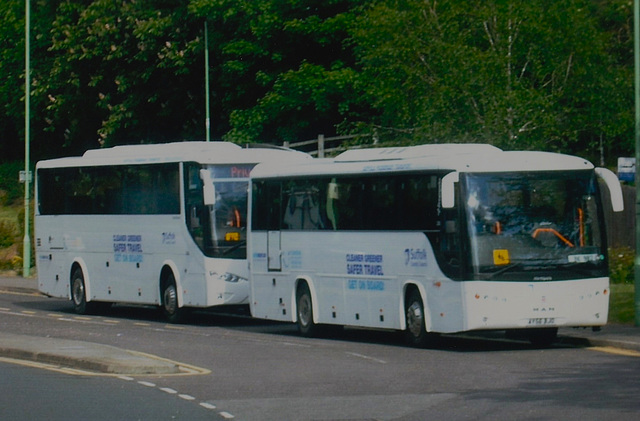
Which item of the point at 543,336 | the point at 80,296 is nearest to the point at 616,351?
the point at 543,336

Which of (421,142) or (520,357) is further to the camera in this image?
(421,142)

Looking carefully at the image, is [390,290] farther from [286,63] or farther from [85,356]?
[286,63]

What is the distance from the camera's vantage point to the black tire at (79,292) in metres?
32.9

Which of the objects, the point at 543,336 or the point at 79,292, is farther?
the point at 79,292

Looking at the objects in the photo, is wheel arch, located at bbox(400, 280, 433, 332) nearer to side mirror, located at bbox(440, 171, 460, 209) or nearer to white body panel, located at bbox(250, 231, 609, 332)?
white body panel, located at bbox(250, 231, 609, 332)

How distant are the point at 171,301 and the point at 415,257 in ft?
27.8

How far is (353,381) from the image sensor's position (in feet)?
56.7

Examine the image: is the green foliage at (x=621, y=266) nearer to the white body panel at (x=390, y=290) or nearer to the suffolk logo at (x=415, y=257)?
the white body panel at (x=390, y=290)

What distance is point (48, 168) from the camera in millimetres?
34656

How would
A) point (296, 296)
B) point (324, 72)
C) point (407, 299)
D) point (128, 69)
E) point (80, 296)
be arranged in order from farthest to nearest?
1. point (128, 69)
2. point (324, 72)
3. point (80, 296)
4. point (296, 296)
5. point (407, 299)

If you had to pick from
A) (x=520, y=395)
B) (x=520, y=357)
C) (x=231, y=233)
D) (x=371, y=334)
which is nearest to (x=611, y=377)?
(x=520, y=395)

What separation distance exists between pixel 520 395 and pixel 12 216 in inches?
1828

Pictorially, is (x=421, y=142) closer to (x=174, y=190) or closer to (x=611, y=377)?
(x=174, y=190)

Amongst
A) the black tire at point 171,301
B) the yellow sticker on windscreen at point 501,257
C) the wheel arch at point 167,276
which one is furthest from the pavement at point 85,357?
the black tire at point 171,301
